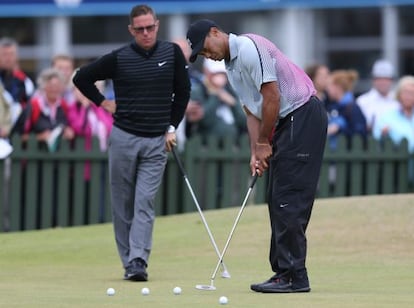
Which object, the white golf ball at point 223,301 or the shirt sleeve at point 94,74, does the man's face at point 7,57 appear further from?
the white golf ball at point 223,301

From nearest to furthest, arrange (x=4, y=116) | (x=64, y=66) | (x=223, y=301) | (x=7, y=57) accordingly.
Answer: (x=223, y=301)
(x=4, y=116)
(x=7, y=57)
(x=64, y=66)

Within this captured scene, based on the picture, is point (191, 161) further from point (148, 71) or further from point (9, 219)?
point (148, 71)

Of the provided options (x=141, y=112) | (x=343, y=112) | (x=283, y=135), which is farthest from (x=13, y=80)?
(x=283, y=135)

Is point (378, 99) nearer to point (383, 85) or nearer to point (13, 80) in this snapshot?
point (383, 85)

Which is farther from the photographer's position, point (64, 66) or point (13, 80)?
point (64, 66)

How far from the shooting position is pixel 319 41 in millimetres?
22469

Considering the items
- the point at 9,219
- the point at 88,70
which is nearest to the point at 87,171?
the point at 9,219

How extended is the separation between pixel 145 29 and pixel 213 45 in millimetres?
1669

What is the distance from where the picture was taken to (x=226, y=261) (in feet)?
40.9

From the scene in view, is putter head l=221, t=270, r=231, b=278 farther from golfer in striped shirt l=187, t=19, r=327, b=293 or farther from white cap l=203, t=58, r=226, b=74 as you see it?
white cap l=203, t=58, r=226, b=74

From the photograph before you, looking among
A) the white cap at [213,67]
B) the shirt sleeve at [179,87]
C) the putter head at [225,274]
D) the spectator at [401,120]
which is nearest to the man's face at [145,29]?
the shirt sleeve at [179,87]

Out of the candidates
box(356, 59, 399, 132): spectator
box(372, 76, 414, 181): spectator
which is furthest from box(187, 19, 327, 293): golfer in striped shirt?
box(356, 59, 399, 132): spectator

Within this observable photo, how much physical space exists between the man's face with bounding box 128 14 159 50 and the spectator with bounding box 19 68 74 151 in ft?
17.1

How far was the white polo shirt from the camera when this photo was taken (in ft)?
30.7
